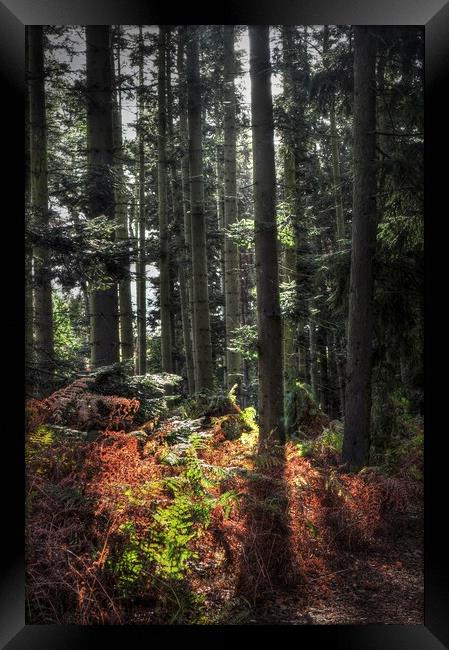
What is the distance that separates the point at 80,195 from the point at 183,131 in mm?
4031

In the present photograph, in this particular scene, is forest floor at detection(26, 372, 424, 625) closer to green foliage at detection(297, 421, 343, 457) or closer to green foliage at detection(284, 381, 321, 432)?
green foliage at detection(297, 421, 343, 457)

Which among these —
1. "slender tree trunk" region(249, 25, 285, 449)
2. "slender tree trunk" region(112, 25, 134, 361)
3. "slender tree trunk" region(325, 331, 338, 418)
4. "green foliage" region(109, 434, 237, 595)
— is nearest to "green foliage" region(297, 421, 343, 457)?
"slender tree trunk" region(249, 25, 285, 449)

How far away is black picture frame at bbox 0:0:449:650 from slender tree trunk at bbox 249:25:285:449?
85.9 inches

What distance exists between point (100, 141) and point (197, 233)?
78.2 inches

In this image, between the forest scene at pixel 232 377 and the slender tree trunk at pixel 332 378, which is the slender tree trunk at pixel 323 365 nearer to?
the slender tree trunk at pixel 332 378

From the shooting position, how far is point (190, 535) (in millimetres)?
2744

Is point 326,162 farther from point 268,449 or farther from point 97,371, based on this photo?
point 97,371

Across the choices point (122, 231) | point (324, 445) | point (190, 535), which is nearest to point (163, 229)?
point (122, 231)

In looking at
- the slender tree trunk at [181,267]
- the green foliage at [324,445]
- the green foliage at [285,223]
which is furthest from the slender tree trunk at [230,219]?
the green foliage at [324,445]

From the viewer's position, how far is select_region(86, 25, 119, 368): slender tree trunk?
4.69 meters

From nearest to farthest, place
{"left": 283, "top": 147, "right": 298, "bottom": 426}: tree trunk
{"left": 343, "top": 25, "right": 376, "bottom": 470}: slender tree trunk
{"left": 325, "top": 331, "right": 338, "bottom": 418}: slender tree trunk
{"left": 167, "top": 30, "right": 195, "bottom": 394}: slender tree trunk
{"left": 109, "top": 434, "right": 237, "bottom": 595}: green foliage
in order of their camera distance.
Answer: {"left": 109, "top": 434, "right": 237, "bottom": 595}: green foliage < {"left": 343, "top": 25, "right": 376, "bottom": 470}: slender tree trunk < {"left": 283, "top": 147, "right": 298, "bottom": 426}: tree trunk < {"left": 167, "top": 30, "right": 195, "bottom": 394}: slender tree trunk < {"left": 325, "top": 331, "right": 338, "bottom": 418}: slender tree trunk

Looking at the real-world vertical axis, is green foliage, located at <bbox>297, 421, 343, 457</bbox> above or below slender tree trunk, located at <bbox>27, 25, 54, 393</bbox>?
below
